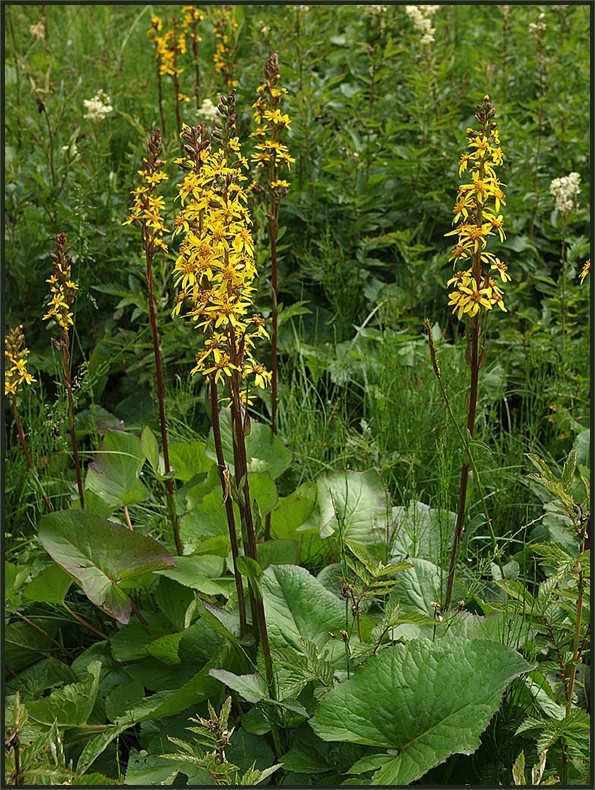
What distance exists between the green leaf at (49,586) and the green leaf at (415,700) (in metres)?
0.81

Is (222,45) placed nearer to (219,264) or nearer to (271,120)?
(271,120)

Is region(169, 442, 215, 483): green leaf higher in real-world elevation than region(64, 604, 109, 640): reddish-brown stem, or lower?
higher

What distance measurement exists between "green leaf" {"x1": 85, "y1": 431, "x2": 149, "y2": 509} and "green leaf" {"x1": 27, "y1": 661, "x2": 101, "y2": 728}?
574 millimetres

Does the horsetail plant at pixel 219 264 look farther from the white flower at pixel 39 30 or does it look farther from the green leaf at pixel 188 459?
the white flower at pixel 39 30

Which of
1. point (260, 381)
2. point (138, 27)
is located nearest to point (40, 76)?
point (138, 27)

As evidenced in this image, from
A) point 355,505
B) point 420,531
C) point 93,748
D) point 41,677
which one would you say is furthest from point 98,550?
point 420,531

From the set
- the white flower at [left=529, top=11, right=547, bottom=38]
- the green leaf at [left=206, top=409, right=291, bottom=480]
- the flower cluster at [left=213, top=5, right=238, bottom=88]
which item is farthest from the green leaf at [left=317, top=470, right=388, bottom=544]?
the white flower at [left=529, top=11, right=547, bottom=38]

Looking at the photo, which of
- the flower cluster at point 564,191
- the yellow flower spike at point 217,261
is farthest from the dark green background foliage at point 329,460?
the yellow flower spike at point 217,261

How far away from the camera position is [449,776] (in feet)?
6.59

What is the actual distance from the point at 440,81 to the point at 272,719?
3454mm

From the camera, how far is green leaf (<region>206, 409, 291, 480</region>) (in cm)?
266

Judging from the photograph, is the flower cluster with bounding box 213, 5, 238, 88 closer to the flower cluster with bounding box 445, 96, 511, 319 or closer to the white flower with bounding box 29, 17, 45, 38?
the white flower with bounding box 29, 17, 45, 38

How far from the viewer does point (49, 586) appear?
7.74 feet

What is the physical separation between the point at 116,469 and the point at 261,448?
1.45ft
